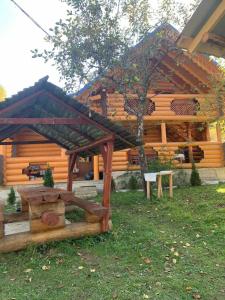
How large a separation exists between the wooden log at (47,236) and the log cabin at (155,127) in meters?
6.41

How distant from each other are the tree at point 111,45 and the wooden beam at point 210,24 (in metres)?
5.86

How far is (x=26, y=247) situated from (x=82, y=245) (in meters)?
1.02

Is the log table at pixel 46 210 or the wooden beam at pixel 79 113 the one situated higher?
the wooden beam at pixel 79 113

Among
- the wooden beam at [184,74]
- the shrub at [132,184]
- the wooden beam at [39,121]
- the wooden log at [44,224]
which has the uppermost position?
the wooden beam at [184,74]

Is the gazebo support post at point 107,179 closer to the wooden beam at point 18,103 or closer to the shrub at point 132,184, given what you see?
the wooden beam at point 18,103

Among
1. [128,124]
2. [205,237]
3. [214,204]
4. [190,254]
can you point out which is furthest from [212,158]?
[190,254]

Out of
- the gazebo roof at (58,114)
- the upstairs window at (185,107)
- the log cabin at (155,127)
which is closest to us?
the gazebo roof at (58,114)

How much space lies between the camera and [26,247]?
528 centimetres

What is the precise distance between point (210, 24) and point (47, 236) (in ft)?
14.5

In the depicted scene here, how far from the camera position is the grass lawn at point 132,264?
149 inches

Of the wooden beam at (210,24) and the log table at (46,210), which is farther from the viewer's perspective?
the log table at (46,210)

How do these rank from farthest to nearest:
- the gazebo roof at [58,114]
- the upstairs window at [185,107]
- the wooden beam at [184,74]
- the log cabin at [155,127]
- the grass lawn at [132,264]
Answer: the wooden beam at [184,74]
the upstairs window at [185,107]
the log cabin at [155,127]
the gazebo roof at [58,114]
the grass lawn at [132,264]

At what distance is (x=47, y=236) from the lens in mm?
5520

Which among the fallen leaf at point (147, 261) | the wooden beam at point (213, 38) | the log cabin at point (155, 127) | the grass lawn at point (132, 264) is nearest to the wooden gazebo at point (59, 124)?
the grass lawn at point (132, 264)
